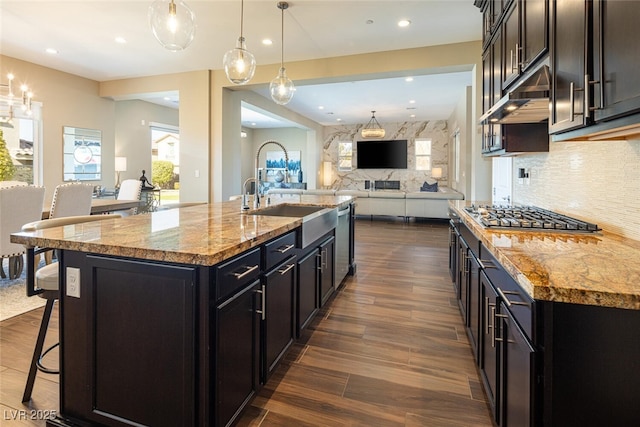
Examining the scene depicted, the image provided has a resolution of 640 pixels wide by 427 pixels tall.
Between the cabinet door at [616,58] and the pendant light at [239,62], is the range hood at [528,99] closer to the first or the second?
the cabinet door at [616,58]

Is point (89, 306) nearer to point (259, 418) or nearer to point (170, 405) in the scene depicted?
point (170, 405)

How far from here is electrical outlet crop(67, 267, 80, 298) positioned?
4.87 ft

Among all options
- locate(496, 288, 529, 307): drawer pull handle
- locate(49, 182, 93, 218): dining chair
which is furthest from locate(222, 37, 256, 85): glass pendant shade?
locate(496, 288, 529, 307): drawer pull handle

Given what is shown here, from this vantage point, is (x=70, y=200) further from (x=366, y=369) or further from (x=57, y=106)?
(x=57, y=106)

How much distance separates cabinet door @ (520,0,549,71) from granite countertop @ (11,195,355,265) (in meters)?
1.63

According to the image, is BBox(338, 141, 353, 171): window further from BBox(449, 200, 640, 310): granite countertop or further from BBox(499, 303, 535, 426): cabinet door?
BBox(499, 303, 535, 426): cabinet door

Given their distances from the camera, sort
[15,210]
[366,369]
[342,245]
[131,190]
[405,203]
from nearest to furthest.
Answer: [366,369] < [15,210] < [342,245] < [131,190] < [405,203]

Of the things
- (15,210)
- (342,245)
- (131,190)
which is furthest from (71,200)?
(342,245)

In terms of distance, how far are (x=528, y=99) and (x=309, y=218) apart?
1393 mm

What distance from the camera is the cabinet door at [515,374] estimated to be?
3.39 ft

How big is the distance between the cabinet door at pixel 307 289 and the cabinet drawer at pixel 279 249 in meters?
0.22

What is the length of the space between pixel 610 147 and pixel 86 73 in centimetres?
805

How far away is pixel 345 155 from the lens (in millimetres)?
13406

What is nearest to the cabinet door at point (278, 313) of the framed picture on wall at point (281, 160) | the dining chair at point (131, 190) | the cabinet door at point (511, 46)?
the cabinet door at point (511, 46)
